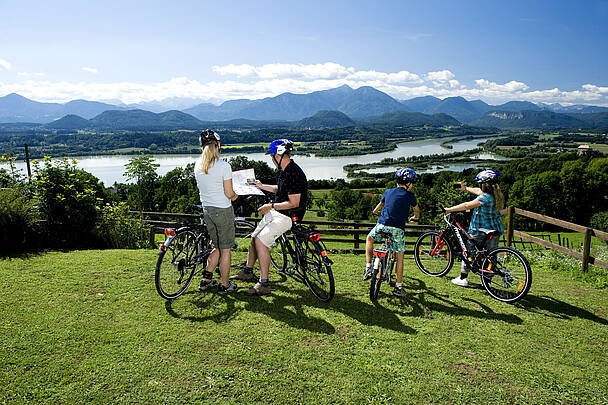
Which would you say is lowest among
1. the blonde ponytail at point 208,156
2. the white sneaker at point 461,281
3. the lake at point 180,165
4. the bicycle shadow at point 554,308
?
the lake at point 180,165

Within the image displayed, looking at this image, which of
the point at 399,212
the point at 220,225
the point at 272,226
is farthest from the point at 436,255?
the point at 220,225

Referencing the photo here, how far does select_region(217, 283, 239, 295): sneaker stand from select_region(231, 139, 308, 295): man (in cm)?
20

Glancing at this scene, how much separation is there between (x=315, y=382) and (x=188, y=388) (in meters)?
1.06

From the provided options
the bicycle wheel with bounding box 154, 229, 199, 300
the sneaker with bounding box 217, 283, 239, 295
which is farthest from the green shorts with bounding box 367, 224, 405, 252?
the bicycle wheel with bounding box 154, 229, 199, 300

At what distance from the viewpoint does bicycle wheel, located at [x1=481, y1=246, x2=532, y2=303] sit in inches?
195

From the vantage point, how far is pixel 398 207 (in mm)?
5059

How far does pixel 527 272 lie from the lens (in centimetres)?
492

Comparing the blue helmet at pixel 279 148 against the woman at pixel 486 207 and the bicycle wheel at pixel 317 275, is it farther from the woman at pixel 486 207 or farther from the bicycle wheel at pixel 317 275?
the woman at pixel 486 207

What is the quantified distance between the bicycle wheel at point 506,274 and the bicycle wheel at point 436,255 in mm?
824

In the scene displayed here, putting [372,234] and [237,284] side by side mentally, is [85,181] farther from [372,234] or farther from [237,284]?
[372,234]

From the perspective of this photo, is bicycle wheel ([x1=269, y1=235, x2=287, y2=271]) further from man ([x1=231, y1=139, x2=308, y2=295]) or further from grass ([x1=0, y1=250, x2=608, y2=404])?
man ([x1=231, y1=139, x2=308, y2=295])

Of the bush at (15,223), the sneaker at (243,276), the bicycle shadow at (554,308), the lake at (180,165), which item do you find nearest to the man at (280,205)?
the sneaker at (243,276)

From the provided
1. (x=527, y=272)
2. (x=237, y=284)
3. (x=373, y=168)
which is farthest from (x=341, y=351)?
(x=373, y=168)

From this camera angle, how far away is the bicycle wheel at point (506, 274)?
4957 mm
